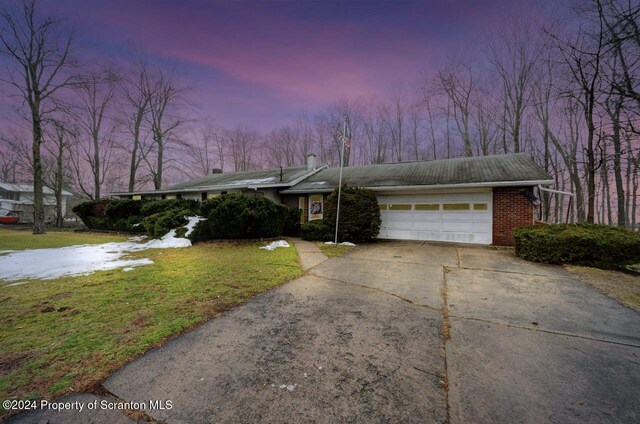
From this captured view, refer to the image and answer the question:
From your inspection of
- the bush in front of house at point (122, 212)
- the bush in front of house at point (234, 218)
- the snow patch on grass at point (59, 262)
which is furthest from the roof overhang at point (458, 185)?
the bush in front of house at point (122, 212)

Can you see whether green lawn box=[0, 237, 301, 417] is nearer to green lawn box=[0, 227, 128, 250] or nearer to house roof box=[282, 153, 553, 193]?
green lawn box=[0, 227, 128, 250]

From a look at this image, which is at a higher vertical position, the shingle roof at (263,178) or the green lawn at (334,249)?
the shingle roof at (263,178)

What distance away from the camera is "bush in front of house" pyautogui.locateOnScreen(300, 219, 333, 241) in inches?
446

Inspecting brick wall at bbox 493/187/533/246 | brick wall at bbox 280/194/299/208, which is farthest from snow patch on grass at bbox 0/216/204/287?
brick wall at bbox 493/187/533/246

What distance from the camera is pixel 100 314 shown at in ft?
11.1

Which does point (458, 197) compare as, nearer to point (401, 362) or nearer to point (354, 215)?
point (354, 215)

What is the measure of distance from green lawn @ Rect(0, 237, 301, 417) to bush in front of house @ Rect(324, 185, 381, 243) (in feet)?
15.8

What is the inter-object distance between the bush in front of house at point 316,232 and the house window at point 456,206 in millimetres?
5394

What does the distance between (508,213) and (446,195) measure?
240 cm

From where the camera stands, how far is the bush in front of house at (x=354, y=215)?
1090 centimetres

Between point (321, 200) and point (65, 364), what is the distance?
1217 centimetres

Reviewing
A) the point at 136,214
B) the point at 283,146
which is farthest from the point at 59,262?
the point at 283,146

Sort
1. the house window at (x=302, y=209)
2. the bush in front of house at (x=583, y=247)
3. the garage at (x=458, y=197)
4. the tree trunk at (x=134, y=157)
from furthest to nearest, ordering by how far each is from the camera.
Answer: the tree trunk at (x=134, y=157), the house window at (x=302, y=209), the garage at (x=458, y=197), the bush in front of house at (x=583, y=247)

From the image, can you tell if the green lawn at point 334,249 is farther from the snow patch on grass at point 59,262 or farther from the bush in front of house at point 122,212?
the bush in front of house at point 122,212
